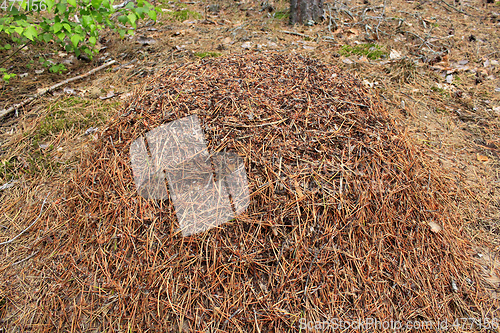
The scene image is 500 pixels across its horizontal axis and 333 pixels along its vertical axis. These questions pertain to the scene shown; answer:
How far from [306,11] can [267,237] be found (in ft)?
13.8

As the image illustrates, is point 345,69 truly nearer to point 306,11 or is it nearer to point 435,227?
point 306,11

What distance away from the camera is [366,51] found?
13.5 ft

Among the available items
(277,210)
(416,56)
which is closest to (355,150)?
(277,210)

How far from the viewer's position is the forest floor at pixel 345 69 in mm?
2758

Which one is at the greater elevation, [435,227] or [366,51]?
[366,51]

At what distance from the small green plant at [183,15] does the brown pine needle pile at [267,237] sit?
3.21 m

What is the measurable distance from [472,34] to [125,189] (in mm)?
5623

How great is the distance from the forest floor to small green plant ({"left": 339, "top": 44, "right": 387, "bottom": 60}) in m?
0.02

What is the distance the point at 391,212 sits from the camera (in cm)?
201

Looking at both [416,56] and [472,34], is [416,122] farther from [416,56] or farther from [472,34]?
[472,34]

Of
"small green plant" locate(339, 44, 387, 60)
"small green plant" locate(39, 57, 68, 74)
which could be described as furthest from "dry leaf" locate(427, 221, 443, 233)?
"small green plant" locate(39, 57, 68, 74)

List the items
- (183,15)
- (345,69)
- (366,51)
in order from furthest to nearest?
(183,15) < (366,51) < (345,69)

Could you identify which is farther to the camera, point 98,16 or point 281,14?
point 281,14

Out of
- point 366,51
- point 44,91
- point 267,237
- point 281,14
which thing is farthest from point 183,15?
point 267,237
